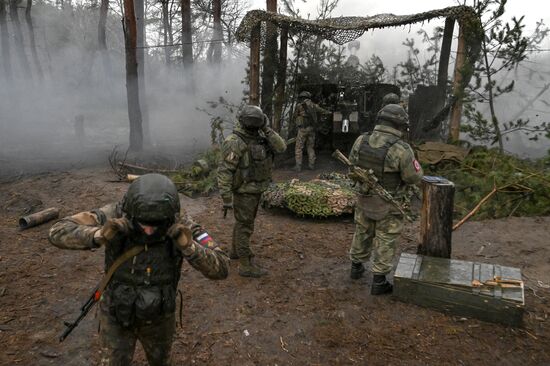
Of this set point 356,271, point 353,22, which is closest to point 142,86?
point 353,22

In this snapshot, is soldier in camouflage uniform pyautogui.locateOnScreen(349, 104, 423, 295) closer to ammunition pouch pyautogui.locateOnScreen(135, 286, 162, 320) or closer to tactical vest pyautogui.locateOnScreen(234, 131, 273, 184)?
tactical vest pyautogui.locateOnScreen(234, 131, 273, 184)

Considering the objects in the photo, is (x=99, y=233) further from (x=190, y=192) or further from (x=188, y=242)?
(x=190, y=192)


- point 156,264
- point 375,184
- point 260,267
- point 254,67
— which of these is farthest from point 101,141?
point 156,264

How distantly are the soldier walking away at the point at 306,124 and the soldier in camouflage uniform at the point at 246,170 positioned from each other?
5425mm

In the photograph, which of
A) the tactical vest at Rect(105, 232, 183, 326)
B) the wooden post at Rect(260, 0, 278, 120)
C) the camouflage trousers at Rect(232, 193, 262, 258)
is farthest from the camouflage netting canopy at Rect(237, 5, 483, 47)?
the tactical vest at Rect(105, 232, 183, 326)

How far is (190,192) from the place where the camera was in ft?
28.9

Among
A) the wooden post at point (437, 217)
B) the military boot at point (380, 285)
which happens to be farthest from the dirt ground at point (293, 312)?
the wooden post at point (437, 217)

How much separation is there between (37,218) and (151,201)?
5.41 meters

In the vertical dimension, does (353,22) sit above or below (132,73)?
above

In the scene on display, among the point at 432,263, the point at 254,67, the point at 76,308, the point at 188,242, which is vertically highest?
the point at 254,67

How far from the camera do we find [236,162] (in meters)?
4.86

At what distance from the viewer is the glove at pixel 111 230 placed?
2.26m

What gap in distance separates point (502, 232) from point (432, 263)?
257 cm

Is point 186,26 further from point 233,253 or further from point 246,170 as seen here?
point 246,170
